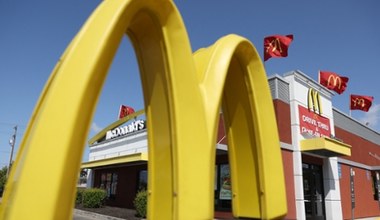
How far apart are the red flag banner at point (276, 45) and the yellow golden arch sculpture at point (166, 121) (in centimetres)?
1000

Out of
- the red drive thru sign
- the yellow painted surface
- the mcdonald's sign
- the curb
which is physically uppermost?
the mcdonald's sign

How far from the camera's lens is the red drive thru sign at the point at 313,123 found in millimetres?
15805

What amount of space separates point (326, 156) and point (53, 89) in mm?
16666

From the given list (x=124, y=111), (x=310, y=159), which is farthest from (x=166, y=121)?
(x=124, y=111)

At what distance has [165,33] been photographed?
4.27 meters

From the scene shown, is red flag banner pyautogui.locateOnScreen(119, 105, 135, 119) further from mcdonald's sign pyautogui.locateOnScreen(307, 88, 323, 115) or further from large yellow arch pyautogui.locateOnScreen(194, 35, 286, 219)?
large yellow arch pyautogui.locateOnScreen(194, 35, 286, 219)

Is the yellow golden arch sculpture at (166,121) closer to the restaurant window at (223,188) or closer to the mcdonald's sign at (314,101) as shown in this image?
the restaurant window at (223,188)

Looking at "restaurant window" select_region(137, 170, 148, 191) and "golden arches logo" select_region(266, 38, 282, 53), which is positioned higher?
"golden arches logo" select_region(266, 38, 282, 53)

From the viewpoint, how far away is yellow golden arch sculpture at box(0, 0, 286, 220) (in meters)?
2.67

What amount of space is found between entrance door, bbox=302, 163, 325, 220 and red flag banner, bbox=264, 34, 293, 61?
530 centimetres

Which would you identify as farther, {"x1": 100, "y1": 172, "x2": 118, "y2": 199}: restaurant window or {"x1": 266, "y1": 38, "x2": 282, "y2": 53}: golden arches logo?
{"x1": 100, "y1": 172, "x2": 118, "y2": 199}: restaurant window

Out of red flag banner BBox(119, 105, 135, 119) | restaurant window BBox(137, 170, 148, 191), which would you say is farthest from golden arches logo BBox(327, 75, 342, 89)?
red flag banner BBox(119, 105, 135, 119)

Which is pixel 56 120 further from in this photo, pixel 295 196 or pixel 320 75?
pixel 320 75

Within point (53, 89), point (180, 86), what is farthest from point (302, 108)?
point (53, 89)
